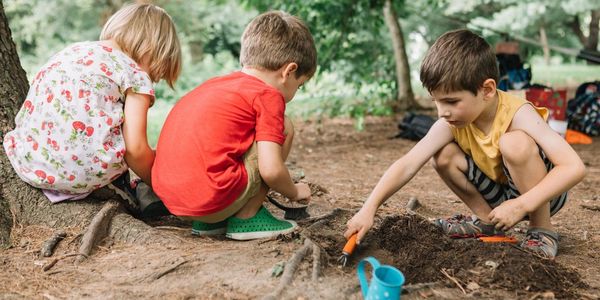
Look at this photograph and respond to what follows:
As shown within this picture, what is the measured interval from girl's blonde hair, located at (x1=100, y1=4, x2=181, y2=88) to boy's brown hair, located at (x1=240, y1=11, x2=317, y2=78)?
0.40m

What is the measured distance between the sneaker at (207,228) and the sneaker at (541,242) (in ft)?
4.75

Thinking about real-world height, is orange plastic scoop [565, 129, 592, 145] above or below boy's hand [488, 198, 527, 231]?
below

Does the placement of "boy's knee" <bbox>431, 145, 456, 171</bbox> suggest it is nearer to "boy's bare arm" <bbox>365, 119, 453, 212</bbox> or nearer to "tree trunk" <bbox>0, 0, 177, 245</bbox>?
"boy's bare arm" <bbox>365, 119, 453, 212</bbox>

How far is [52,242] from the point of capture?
103 inches

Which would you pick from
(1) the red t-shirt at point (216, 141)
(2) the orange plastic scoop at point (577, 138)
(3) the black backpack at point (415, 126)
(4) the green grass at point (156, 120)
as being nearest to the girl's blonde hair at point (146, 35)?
(1) the red t-shirt at point (216, 141)

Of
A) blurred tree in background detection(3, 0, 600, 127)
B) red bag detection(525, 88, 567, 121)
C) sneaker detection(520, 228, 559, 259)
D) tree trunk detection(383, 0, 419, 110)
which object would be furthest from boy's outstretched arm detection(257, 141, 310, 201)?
tree trunk detection(383, 0, 419, 110)

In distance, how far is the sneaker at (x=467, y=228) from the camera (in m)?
2.90

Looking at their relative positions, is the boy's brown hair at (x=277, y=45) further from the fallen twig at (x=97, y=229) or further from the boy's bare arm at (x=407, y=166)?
the fallen twig at (x=97, y=229)

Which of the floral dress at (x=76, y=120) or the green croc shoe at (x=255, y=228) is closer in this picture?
the floral dress at (x=76, y=120)

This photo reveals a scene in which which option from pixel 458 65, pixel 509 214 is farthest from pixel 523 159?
pixel 458 65

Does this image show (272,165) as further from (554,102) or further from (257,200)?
(554,102)

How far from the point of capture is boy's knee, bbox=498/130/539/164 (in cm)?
254

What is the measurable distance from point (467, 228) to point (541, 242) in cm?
38

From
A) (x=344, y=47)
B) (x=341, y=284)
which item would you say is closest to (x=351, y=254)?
(x=341, y=284)
